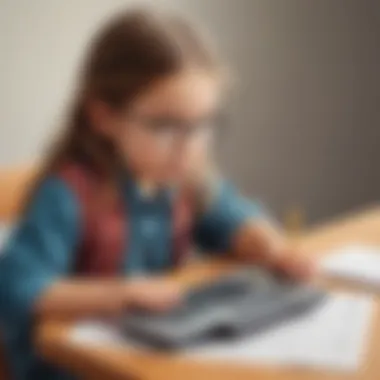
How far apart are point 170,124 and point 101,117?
0.37ft

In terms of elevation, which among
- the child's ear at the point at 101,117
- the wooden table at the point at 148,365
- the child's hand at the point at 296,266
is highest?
the child's ear at the point at 101,117

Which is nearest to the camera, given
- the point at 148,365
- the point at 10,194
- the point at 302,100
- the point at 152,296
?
the point at 148,365

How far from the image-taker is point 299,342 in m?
1.01

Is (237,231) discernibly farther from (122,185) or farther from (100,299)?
(100,299)

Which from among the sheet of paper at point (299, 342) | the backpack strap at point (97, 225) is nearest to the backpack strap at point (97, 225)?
the backpack strap at point (97, 225)

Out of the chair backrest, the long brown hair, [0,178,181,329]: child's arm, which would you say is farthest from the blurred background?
[0,178,181,329]: child's arm

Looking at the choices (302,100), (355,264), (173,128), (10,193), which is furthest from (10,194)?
(302,100)

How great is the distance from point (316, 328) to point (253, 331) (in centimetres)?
7

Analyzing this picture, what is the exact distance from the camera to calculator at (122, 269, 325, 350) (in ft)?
3.30

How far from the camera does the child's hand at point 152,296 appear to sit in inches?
42.0

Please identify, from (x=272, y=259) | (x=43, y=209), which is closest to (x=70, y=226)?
(x=43, y=209)

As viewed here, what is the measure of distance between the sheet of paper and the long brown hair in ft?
0.92

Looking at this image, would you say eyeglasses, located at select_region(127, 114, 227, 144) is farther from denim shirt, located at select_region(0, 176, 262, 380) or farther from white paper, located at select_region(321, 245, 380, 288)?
white paper, located at select_region(321, 245, 380, 288)

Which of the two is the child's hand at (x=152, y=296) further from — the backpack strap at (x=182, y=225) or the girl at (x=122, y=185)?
the backpack strap at (x=182, y=225)
